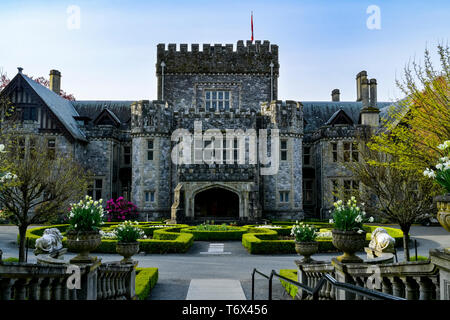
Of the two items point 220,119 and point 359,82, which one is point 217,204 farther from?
point 359,82

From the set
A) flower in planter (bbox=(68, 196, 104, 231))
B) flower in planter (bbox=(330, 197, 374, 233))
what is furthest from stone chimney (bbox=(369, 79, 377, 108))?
flower in planter (bbox=(68, 196, 104, 231))

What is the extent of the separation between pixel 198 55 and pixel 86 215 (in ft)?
84.8

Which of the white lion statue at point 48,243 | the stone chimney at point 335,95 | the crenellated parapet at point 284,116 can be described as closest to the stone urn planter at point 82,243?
the white lion statue at point 48,243

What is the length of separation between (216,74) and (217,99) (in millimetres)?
2178

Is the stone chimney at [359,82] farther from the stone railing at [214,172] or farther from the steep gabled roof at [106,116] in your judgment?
the steep gabled roof at [106,116]

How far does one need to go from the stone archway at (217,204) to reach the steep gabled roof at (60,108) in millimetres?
10584

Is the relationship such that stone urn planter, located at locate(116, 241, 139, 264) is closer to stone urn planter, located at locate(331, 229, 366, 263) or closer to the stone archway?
stone urn planter, located at locate(331, 229, 366, 263)

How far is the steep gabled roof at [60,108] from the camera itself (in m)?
27.0

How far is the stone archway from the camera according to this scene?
28.1 metres

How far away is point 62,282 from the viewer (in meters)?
5.55

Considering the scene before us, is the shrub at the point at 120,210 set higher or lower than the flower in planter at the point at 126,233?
lower

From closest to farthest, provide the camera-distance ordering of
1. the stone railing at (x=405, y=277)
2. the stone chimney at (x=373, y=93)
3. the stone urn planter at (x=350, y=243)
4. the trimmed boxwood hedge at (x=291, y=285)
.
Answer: the stone railing at (x=405, y=277), the stone urn planter at (x=350, y=243), the trimmed boxwood hedge at (x=291, y=285), the stone chimney at (x=373, y=93)

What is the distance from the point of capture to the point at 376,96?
34.1 metres

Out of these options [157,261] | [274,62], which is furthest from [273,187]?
[157,261]
